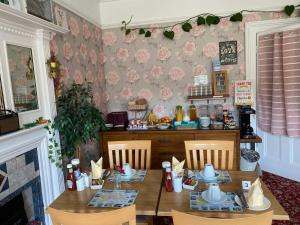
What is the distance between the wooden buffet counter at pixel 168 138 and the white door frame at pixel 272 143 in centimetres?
63

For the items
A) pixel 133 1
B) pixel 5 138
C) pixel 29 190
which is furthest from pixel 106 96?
pixel 5 138

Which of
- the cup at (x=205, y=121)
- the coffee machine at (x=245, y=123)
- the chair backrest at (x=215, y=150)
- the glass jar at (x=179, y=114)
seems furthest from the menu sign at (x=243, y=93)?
the chair backrest at (x=215, y=150)

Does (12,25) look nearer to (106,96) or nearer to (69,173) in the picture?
(69,173)

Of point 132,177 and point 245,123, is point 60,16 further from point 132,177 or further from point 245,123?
point 245,123

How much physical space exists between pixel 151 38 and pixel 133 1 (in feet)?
1.78

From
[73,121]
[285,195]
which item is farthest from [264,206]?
[285,195]

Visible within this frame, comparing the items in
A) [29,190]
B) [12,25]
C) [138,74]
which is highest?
[12,25]

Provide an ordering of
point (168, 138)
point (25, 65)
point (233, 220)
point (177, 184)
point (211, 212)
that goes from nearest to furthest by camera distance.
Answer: point (233, 220), point (211, 212), point (177, 184), point (25, 65), point (168, 138)

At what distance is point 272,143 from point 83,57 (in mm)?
2626

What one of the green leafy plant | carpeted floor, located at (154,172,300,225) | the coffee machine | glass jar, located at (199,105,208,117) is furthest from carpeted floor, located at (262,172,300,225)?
the green leafy plant

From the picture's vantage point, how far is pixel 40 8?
202 cm

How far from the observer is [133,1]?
130 inches

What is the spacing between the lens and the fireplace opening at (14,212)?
1626 millimetres

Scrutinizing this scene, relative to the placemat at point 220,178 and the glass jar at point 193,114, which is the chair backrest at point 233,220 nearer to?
the placemat at point 220,178
